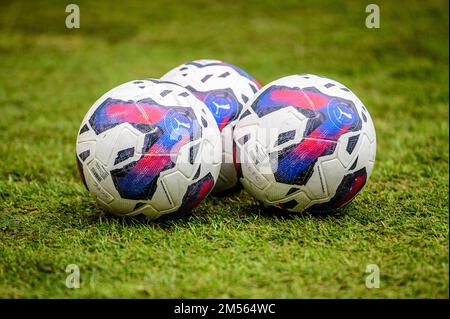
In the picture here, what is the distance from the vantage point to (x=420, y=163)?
5629 millimetres

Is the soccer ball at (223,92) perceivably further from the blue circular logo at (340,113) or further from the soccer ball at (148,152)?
the blue circular logo at (340,113)

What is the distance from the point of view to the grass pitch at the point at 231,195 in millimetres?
3385

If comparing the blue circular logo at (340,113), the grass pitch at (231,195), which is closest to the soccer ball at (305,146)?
the blue circular logo at (340,113)

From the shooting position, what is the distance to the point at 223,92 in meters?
4.58

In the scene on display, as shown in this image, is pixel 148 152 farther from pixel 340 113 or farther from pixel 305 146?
pixel 340 113

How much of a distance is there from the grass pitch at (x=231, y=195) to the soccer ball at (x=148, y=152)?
228 millimetres

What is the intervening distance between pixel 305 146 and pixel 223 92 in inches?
36.2

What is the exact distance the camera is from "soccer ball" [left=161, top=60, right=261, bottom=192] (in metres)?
4.48

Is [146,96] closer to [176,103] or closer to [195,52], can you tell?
[176,103]

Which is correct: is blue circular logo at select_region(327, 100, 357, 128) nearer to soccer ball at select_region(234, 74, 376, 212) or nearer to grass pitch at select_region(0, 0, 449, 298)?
soccer ball at select_region(234, 74, 376, 212)

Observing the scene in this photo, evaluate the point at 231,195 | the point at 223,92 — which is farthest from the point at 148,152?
the point at 231,195

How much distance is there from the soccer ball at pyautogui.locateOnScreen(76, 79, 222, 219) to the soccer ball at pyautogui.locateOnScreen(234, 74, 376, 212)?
0.29m
